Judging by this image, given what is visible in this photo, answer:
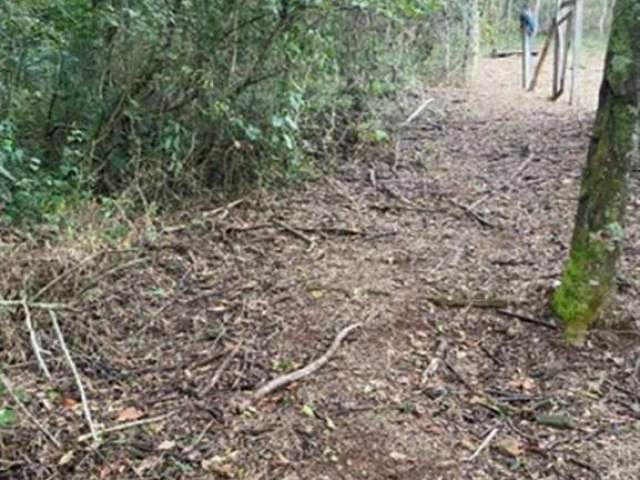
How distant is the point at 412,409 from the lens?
2664mm

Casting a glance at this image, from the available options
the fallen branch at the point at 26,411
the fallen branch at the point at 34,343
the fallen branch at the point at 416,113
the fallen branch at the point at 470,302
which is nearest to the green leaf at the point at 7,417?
the fallen branch at the point at 26,411

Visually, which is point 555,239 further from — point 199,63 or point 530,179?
point 199,63

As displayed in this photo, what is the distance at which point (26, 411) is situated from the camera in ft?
8.19

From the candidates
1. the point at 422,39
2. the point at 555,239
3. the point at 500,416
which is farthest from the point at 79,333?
the point at 422,39

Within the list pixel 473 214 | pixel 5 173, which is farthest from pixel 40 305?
pixel 473 214

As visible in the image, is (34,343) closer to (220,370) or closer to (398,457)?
(220,370)

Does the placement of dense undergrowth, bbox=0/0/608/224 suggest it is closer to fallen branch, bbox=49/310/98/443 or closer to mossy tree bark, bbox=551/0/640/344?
fallen branch, bbox=49/310/98/443

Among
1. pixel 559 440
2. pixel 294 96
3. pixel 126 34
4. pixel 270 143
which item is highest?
pixel 126 34

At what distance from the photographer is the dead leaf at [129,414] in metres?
2.61

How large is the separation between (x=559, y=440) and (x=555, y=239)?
6.49ft

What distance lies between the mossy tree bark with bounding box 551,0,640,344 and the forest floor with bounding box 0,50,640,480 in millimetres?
144

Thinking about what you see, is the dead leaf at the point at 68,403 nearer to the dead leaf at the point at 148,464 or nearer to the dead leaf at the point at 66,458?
the dead leaf at the point at 66,458

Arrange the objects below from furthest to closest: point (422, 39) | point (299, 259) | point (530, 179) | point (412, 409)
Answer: point (422, 39)
point (530, 179)
point (299, 259)
point (412, 409)

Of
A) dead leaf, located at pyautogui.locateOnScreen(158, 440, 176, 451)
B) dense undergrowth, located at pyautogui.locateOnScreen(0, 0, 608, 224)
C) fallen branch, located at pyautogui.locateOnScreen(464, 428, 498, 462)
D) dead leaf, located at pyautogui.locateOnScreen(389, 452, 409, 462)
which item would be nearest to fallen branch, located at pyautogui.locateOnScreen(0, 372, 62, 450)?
dead leaf, located at pyautogui.locateOnScreen(158, 440, 176, 451)
